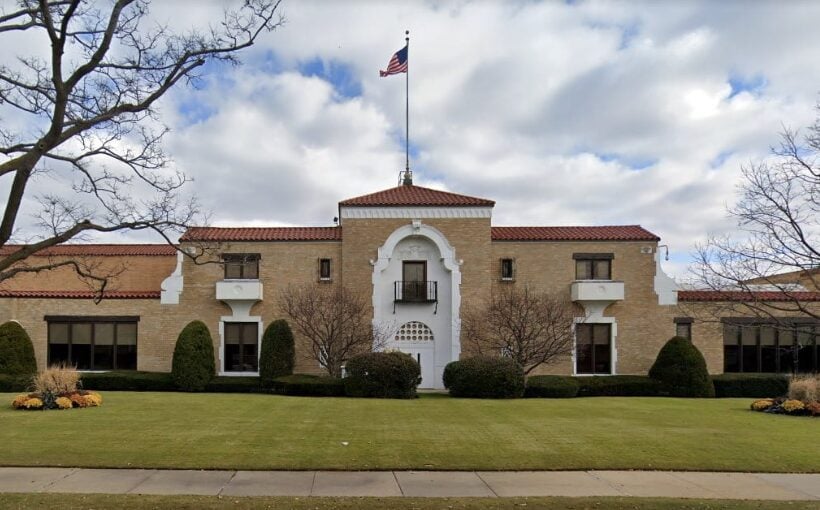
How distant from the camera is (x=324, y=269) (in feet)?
99.2

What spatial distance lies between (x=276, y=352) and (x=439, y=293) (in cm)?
797

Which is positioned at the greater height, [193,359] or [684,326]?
[684,326]

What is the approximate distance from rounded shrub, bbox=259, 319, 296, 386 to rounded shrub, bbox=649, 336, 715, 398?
606 inches

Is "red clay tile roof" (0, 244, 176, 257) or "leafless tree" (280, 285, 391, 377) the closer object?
"leafless tree" (280, 285, 391, 377)

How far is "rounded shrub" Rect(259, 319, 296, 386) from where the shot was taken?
27422 mm

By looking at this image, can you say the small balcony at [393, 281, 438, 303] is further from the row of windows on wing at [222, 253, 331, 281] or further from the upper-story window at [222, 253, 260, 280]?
the upper-story window at [222, 253, 260, 280]

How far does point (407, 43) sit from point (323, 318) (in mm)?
14099

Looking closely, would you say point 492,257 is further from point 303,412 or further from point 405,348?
point 303,412

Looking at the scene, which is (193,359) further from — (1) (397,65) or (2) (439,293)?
(1) (397,65)

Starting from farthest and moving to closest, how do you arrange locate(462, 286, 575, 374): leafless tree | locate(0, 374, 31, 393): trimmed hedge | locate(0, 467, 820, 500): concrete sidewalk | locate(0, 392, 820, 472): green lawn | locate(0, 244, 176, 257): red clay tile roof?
locate(0, 244, 176, 257): red clay tile roof
locate(462, 286, 575, 374): leafless tree
locate(0, 374, 31, 393): trimmed hedge
locate(0, 392, 820, 472): green lawn
locate(0, 467, 820, 500): concrete sidewalk

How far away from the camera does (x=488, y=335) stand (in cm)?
2917

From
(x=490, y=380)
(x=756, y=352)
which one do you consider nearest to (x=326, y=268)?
(x=490, y=380)

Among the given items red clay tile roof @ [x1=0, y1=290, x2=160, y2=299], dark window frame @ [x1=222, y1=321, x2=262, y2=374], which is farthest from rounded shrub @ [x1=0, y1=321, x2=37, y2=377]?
dark window frame @ [x1=222, y1=321, x2=262, y2=374]

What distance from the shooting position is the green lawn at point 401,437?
11547 millimetres
